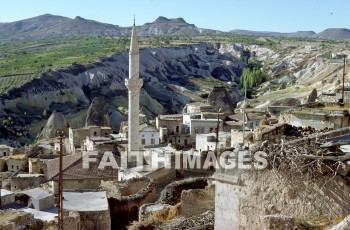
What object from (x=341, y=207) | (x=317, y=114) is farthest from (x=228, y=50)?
(x=341, y=207)

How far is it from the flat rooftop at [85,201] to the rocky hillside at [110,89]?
37.9 m

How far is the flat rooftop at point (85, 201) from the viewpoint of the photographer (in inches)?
625

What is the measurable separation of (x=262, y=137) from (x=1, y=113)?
53.2 m

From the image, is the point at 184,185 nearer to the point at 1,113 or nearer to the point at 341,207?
the point at 341,207

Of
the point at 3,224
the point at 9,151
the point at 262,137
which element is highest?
the point at 262,137

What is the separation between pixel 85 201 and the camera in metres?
16.8

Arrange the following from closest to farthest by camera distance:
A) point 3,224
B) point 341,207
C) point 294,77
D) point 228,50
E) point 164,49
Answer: point 341,207 → point 3,224 → point 294,77 → point 164,49 → point 228,50

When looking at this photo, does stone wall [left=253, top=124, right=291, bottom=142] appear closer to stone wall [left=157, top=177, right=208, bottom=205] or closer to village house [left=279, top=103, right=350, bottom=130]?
village house [left=279, top=103, right=350, bottom=130]

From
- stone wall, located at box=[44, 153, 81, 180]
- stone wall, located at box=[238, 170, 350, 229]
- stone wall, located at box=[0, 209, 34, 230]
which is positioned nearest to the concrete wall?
stone wall, located at box=[238, 170, 350, 229]

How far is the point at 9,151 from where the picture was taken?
126 ft

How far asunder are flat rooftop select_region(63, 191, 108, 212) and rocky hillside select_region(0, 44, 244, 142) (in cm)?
3793

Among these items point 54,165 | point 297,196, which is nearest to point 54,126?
point 54,165

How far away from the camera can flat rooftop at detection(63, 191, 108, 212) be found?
15.9 meters

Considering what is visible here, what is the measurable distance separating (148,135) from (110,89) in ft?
154
